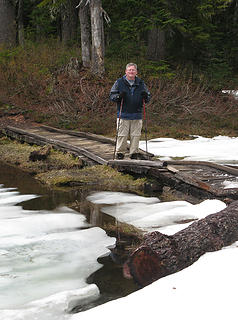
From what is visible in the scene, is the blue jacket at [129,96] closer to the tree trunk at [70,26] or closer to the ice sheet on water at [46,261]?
the ice sheet on water at [46,261]

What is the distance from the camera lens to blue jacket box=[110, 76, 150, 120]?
936 centimetres

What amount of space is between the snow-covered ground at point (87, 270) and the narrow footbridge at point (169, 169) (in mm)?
422

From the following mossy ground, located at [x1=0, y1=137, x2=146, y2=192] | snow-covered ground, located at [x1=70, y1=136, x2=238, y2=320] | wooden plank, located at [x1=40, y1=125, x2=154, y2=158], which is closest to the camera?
snow-covered ground, located at [x1=70, y1=136, x2=238, y2=320]

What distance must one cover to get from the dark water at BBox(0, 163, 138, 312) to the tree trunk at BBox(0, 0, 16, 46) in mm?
16545

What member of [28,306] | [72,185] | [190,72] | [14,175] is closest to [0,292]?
[28,306]

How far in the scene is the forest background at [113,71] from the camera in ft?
58.8

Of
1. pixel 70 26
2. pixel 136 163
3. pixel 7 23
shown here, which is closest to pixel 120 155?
pixel 136 163

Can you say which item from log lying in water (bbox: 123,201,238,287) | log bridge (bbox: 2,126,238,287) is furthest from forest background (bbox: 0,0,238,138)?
log lying in water (bbox: 123,201,238,287)

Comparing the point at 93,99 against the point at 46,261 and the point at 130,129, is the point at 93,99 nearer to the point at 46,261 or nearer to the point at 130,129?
the point at 130,129

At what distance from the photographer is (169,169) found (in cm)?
863

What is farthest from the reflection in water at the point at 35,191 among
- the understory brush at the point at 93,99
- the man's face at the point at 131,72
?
the understory brush at the point at 93,99

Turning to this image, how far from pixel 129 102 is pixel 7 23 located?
1964 centimetres

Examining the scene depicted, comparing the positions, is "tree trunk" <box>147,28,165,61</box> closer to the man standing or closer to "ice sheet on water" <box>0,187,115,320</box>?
the man standing

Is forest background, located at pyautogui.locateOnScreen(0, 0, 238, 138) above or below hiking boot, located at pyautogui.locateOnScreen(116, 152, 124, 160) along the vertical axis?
above
